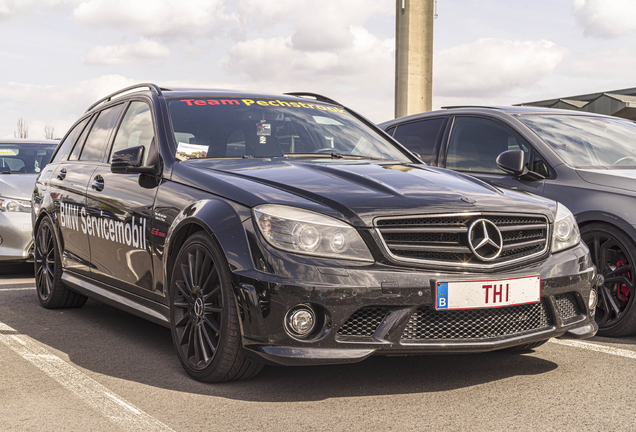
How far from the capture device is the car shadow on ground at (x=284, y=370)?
3816 millimetres

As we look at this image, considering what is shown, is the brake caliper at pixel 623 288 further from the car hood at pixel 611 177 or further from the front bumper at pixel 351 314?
the front bumper at pixel 351 314

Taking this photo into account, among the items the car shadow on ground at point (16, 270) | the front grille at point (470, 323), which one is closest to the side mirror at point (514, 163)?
the front grille at point (470, 323)

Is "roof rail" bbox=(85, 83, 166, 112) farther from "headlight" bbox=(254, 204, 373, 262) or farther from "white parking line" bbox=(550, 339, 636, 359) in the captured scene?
"white parking line" bbox=(550, 339, 636, 359)

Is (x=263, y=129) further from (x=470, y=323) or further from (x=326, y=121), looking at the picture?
(x=470, y=323)

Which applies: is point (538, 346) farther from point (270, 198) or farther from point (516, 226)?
point (270, 198)

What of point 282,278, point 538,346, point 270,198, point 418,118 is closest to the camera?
point 282,278

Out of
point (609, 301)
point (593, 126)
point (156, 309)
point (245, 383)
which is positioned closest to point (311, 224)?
point (245, 383)

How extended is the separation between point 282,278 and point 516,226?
1.28 meters

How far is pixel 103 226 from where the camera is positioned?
203 inches

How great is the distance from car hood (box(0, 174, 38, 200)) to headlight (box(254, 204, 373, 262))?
6.16 meters

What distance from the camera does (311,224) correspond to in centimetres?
351

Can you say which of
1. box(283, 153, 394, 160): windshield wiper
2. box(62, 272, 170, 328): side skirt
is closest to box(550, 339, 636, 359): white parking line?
box(283, 153, 394, 160): windshield wiper

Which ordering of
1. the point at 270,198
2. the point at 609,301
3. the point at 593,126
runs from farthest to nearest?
the point at 593,126 → the point at 609,301 → the point at 270,198

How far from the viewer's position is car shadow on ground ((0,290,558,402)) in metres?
3.82
